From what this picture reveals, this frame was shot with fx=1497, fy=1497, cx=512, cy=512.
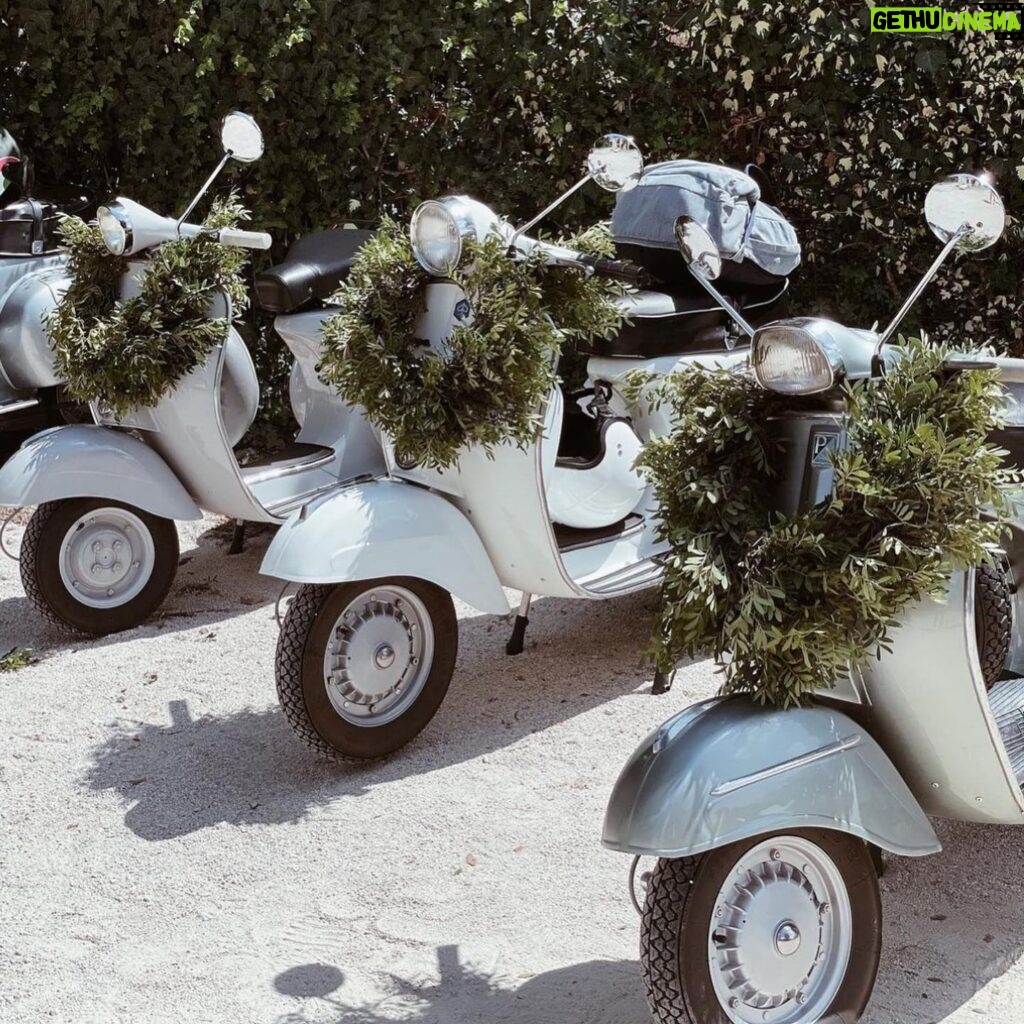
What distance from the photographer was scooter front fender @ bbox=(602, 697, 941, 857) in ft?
7.23

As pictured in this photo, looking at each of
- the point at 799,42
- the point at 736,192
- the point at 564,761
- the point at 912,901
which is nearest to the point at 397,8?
the point at 799,42

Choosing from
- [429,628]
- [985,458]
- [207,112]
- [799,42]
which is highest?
[799,42]

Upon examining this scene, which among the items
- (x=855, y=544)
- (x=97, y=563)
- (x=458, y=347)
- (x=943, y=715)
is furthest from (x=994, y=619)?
(x=97, y=563)

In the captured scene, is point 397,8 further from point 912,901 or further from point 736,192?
point 912,901

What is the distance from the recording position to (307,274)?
15.7ft

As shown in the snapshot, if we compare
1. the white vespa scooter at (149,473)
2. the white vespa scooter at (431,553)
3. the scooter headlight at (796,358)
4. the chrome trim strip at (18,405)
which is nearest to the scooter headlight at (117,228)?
the white vespa scooter at (149,473)

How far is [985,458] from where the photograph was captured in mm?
2324

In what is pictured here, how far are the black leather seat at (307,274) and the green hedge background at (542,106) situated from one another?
1.03 m

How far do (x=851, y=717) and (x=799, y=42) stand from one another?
11.9ft

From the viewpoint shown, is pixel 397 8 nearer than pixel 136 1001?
No

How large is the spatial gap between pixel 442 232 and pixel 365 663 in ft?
3.36

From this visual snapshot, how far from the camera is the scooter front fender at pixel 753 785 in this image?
7.23ft

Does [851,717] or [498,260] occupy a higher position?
[498,260]

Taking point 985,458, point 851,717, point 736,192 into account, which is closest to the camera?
point 985,458
